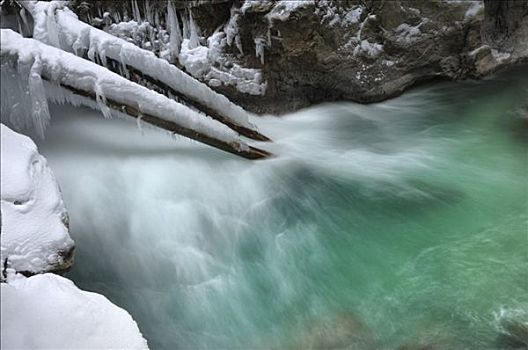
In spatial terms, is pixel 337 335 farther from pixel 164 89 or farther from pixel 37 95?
pixel 37 95

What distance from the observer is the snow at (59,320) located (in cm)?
196

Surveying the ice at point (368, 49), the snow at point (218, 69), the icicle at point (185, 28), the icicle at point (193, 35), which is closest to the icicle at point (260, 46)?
the snow at point (218, 69)

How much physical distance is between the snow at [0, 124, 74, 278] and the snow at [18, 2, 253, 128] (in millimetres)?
1695

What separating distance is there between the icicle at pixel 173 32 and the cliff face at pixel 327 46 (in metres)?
0.09

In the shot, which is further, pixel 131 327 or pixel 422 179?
pixel 422 179

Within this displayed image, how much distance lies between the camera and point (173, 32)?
6367 mm

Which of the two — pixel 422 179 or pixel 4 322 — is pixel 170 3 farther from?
pixel 4 322

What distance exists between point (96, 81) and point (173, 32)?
2.43 m

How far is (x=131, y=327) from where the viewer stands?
221 centimetres

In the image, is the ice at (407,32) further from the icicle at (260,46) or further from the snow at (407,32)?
the icicle at (260,46)

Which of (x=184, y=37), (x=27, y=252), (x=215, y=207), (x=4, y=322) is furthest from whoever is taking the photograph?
(x=184, y=37)

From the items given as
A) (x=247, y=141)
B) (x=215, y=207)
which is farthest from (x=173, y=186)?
(x=247, y=141)

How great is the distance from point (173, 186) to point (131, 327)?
2.80 metres

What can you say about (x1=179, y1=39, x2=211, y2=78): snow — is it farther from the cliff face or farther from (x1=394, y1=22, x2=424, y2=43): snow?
(x1=394, y1=22, x2=424, y2=43): snow
